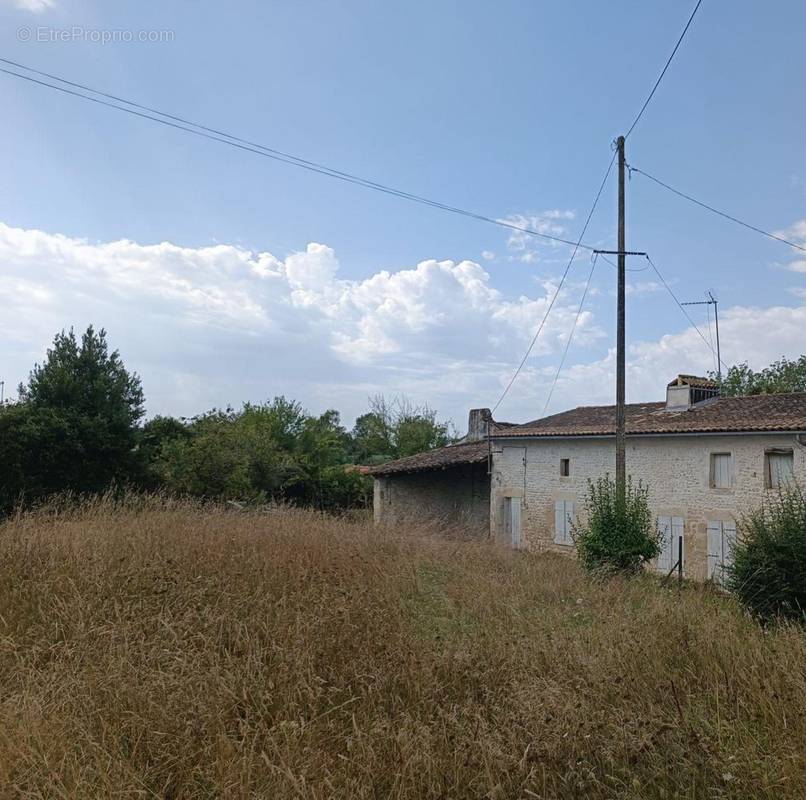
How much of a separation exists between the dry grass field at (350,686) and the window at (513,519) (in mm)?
14283

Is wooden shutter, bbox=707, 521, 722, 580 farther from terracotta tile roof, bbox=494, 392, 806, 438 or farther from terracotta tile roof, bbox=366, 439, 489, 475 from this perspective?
terracotta tile roof, bbox=366, 439, 489, 475

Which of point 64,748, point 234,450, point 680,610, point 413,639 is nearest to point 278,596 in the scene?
point 413,639

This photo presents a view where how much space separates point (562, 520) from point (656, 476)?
3.63 meters

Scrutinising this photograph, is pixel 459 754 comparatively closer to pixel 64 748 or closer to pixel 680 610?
pixel 64 748

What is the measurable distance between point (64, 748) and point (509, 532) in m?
19.2

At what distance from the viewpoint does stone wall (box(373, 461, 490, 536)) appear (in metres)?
23.5

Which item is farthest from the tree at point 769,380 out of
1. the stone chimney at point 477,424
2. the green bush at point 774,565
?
the green bush at point 774,565

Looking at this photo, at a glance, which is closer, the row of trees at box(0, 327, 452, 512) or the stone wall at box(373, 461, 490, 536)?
the row of trees at box(0, 327, 452, 512)

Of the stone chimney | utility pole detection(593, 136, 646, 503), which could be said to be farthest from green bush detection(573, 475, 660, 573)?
the stone chimney

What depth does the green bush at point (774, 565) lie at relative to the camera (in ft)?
23.3

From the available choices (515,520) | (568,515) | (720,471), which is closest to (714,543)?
(720,471)

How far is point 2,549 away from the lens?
236 inches

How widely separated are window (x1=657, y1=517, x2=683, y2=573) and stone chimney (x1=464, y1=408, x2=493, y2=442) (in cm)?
1032

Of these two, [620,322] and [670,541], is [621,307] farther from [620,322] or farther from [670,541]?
[670,541]
